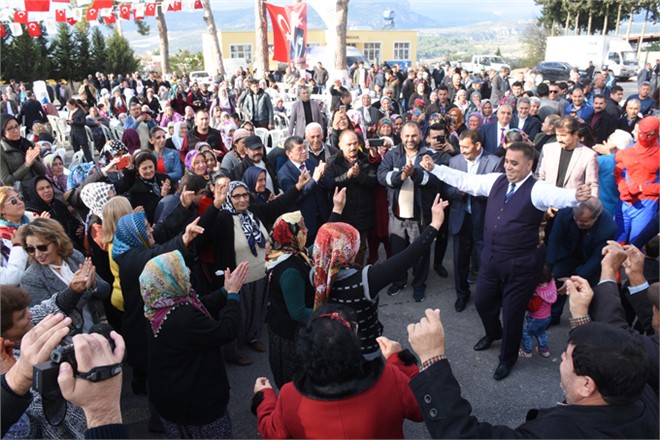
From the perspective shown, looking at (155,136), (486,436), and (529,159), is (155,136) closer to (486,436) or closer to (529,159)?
(529,159)

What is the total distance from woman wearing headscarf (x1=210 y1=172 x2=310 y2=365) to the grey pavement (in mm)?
177

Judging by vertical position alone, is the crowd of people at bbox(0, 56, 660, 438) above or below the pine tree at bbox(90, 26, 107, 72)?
below

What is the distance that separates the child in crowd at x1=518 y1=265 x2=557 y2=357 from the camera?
3844 millimetres

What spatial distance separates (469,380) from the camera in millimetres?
3768

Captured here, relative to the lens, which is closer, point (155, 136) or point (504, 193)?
point (504, 193)

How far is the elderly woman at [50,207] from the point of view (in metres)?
4.39

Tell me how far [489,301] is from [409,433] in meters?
1.17

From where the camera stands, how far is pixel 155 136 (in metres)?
5.80

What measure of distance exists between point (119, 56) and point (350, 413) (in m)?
36.4

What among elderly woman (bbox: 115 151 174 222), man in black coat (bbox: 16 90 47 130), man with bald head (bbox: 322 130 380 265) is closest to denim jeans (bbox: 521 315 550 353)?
man with bald head (bbox: 322 130 380 265)

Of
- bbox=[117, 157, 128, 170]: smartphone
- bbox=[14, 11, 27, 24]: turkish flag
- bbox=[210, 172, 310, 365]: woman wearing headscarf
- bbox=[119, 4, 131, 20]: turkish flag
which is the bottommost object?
bbox=[210, 172, 310, 365]: woman wearing headscarf

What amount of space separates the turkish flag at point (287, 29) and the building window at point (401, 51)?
33.2 metres

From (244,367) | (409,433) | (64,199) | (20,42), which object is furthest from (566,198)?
(20,42)

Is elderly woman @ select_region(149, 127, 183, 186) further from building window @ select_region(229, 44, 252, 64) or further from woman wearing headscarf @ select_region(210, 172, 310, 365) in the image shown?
building window @ select_region(229, 44, 252, 64)
